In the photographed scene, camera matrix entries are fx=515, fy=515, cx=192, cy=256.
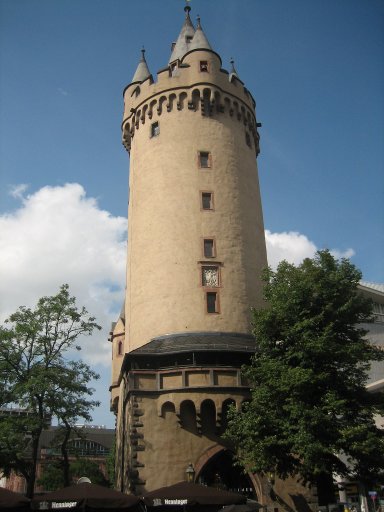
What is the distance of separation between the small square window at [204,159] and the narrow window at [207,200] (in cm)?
196

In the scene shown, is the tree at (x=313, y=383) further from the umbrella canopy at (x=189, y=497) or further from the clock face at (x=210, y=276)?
the clock face at (x=210, y=276)

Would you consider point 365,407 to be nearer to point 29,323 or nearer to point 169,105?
point 29,323

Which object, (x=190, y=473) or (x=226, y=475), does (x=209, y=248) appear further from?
(x=190, y=473)

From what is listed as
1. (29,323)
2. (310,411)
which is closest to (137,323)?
(29,323)

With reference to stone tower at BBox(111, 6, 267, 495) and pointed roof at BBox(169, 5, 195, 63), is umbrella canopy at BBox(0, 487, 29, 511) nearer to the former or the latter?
stone tower at BBox(111, 6, 267, 495)

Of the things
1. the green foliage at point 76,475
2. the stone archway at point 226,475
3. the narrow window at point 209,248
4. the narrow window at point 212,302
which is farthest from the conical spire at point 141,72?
the green foliage at point 76,475

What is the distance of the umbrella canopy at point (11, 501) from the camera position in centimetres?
1332

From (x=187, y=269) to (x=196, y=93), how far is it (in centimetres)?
1170

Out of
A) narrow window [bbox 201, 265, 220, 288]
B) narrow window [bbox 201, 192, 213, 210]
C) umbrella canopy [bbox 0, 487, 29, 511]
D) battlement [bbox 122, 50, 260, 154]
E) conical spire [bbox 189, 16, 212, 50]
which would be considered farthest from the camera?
conical spire [bbox 189, 16, 212, 50]

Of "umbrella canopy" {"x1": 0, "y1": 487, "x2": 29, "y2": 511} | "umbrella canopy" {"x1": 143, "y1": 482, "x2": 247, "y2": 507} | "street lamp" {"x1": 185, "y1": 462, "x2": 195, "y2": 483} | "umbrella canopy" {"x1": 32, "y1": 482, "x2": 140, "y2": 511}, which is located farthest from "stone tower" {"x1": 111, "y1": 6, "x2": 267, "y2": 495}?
"umbrella canopy" {"x1": 0, "y1": 487, "x2": 29, "y2": 511}

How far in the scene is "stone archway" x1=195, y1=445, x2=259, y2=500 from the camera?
23328 mm

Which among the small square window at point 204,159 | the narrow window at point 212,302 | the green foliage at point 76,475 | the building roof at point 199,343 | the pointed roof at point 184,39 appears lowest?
the green foliage at point 76,475

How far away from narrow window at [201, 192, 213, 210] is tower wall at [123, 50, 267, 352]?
0.14 metres

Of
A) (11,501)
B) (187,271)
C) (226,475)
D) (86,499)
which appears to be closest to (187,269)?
(187,271)
